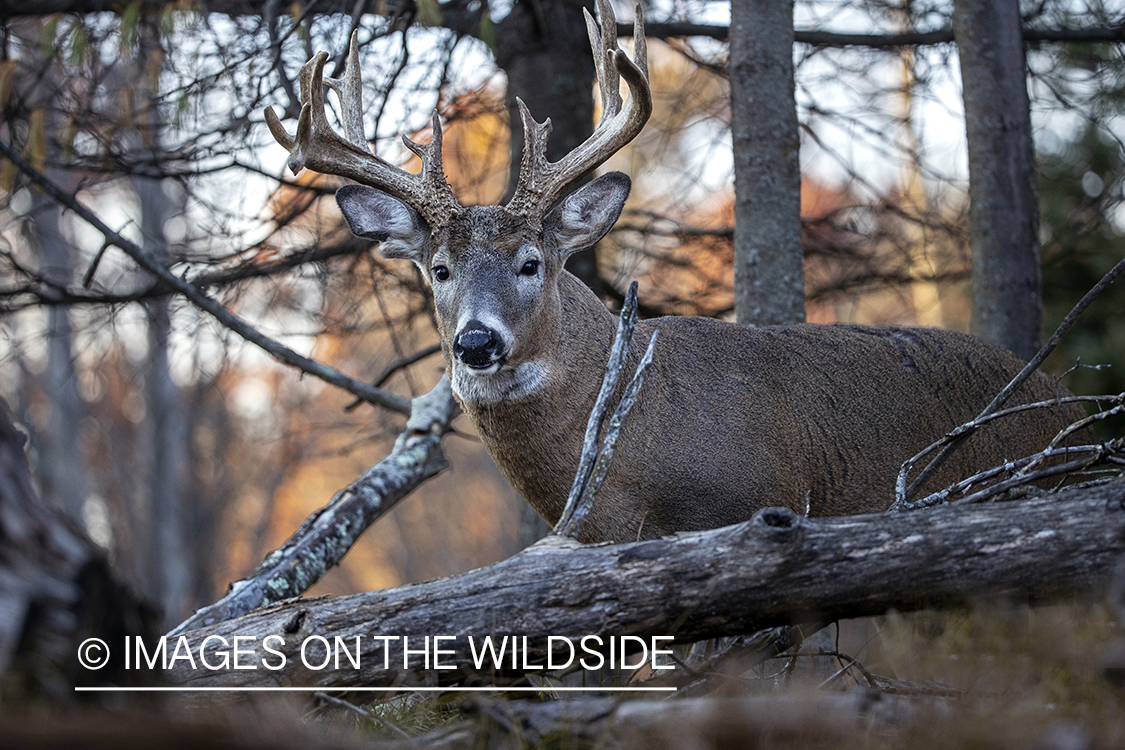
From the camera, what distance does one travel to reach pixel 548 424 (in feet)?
14.8

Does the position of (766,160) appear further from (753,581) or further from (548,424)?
(753,581)

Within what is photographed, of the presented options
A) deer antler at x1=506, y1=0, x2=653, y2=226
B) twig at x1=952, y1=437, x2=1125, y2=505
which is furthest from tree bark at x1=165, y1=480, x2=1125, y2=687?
deer antler at x1=506, y1=0, x2=653, y2=226

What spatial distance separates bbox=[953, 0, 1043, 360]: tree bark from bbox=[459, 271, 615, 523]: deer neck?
287cm

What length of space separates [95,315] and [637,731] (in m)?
6.12

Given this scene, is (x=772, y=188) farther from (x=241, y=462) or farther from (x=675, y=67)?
(x=241, y=462)

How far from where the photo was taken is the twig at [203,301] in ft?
18.1

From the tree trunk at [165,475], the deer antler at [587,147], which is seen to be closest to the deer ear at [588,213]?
the deer antler at [587,147]

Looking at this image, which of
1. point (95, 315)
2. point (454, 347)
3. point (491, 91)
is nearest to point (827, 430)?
A: point (454, 347)

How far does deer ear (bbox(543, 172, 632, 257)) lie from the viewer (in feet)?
16.3

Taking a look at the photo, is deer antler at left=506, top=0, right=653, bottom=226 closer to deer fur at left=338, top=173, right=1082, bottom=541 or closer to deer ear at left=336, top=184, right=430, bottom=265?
deer fur at left=338, top=173, right=1082, bottom=541

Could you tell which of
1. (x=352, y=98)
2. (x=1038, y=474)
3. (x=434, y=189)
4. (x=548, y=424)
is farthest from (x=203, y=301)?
(x=1038, y=474)

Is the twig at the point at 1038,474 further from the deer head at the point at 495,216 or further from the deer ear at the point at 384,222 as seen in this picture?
the deer ear at the point at 384,222

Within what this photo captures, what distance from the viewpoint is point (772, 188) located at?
5520 millimetres

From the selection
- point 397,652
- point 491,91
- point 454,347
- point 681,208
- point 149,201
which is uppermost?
point 149,201
